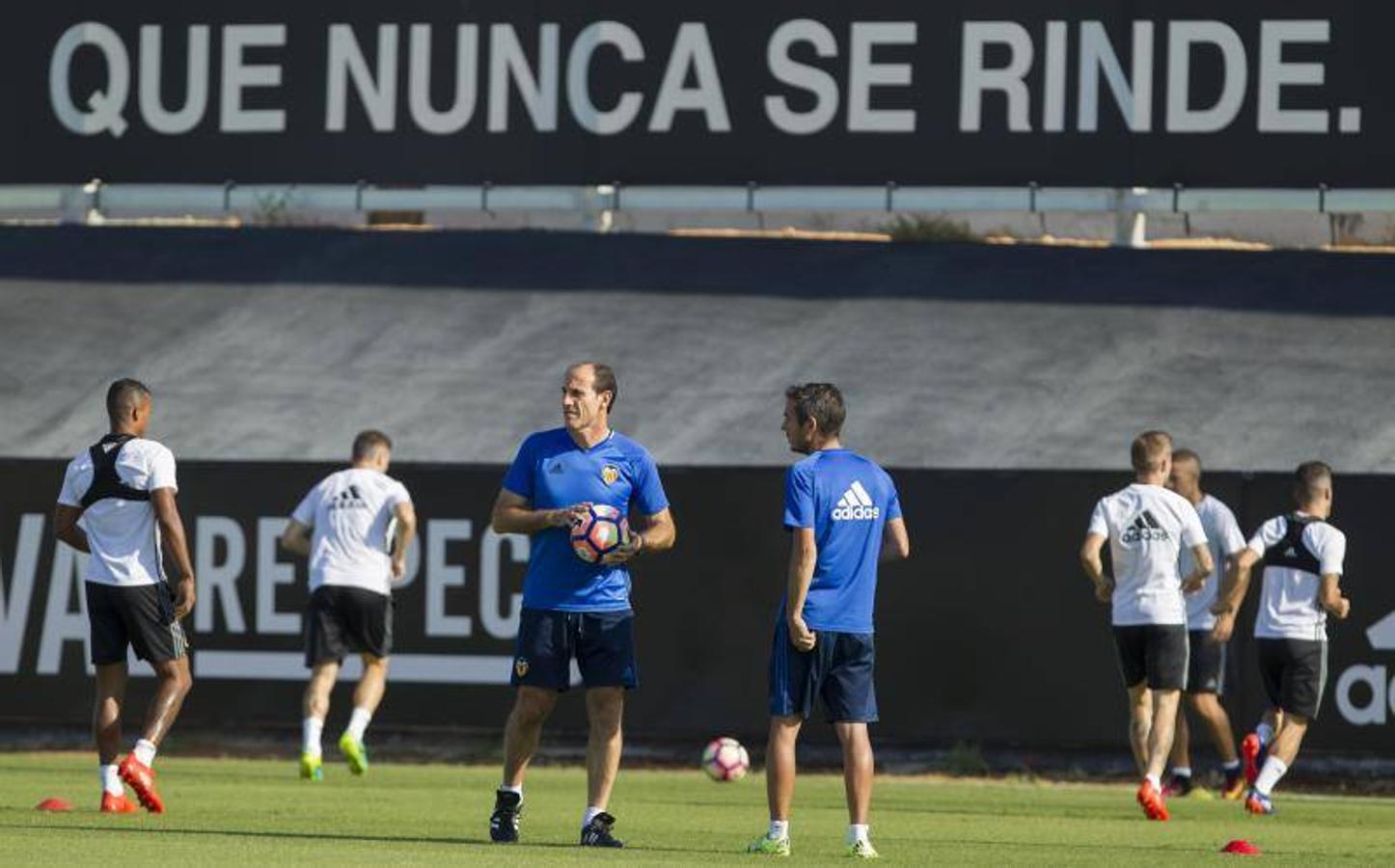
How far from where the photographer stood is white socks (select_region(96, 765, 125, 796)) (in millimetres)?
13039

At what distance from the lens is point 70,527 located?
13.0 metres

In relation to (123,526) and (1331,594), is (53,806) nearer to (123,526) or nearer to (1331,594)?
(123,526)

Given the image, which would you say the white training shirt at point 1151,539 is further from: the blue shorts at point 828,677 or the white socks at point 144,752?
the white socks at point 144,752

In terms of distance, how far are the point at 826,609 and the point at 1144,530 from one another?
413 cm

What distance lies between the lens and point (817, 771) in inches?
747

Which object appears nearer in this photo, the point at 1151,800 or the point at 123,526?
the point at 123,526

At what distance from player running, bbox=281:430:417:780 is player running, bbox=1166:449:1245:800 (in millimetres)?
4937

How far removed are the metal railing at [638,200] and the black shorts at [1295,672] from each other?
836cm

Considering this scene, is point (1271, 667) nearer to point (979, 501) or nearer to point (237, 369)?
point (979, 501)

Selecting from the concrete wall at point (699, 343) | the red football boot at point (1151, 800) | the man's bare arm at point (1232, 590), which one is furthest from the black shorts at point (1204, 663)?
the concrete wall at point (699, 343)

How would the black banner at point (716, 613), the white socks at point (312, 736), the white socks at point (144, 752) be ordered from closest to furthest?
the white socks at point (144, 752), the white socks at point (312, 736), the black banner at point (716, 613)

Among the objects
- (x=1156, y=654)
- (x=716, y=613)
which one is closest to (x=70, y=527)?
(x=1156, y=654)

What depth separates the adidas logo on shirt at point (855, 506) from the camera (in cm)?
1120

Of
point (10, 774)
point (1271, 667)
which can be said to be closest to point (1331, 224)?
point (1271, 667)
